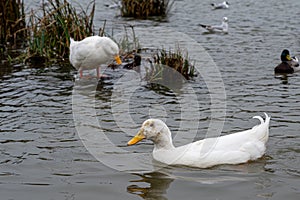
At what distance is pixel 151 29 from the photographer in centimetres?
1677

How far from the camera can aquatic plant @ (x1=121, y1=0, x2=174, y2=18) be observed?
18.9 meters

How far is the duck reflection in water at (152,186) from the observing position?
18.9 feet

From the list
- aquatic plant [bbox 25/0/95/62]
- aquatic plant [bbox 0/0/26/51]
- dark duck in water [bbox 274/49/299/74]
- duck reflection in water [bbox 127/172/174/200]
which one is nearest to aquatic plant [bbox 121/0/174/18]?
aquatic plant [bbox 0/0/26/51]

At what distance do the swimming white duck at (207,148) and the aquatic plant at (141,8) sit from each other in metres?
12.8

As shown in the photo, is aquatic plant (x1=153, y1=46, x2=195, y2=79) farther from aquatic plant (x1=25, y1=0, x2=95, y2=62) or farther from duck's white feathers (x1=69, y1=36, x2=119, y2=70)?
aquatic plant (x1=25, y1=0, x2=95, y2=62)

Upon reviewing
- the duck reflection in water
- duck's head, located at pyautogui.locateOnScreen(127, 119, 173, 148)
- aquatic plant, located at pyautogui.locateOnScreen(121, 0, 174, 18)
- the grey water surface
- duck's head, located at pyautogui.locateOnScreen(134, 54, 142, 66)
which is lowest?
the duck reflection in water

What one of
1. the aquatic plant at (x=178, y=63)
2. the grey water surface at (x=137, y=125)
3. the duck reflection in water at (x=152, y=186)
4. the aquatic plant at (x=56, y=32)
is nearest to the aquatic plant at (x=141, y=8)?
the grey water surface at (x=137, y=125)

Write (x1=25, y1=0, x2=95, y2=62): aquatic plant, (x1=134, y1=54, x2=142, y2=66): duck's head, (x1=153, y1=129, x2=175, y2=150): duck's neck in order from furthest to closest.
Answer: (x1=25, y1=0, x2=95, y2=62): aquatic plant → (x1=134, y1=54, x2=142, y2=66): duck's head → (x1=153, y1=129, x2=175, y2=150): duck's neck

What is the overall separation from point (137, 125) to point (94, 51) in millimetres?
2857

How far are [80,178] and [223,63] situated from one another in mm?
6703

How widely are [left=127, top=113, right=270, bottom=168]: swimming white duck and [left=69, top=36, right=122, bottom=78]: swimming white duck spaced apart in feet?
14.2

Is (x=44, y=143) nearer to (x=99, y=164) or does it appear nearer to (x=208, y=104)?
(x=99, y=164)

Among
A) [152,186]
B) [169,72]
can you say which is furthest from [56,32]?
[152,186]

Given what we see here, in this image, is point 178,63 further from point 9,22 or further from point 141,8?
point 141,8
